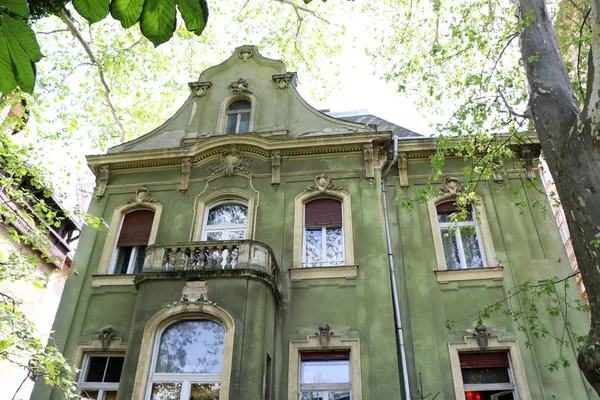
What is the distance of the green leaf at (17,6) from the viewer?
56.0 inches

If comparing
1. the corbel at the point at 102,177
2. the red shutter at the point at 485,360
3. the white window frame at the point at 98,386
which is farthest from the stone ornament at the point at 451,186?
the corbel at the point at 102,177

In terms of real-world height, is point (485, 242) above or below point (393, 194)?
below

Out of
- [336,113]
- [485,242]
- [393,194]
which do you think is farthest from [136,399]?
[336,113]

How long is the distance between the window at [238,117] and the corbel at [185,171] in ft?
4.91

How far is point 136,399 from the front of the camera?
306 inches

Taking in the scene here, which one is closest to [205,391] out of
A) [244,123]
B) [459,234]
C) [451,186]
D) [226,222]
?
[226,222]

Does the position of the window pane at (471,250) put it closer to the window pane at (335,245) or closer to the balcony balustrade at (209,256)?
the window pane at (335,245)

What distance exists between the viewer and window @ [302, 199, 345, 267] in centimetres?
1014

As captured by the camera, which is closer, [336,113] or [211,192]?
[211,192]

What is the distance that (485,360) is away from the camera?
346 inches

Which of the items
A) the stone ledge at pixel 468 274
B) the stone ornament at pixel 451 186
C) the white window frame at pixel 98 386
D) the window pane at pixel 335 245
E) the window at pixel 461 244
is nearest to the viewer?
the white window frame at pixel 98 386

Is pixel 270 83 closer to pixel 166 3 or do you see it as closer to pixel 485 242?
pixel 485 242

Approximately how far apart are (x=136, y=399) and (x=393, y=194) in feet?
23.4

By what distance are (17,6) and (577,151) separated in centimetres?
581
